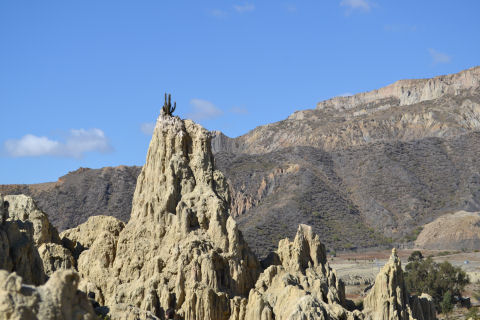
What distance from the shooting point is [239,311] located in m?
34.7

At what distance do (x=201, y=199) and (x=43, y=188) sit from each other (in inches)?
4701

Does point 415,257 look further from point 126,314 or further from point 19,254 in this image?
point 19,254

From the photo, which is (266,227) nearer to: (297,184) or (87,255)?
(297,184)

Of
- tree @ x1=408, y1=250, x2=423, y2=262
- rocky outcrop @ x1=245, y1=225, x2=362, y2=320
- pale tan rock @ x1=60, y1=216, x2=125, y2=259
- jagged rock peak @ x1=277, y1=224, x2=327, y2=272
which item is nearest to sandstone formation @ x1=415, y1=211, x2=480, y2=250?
tree @ x1=408, y1=250, x2=423, y2=262

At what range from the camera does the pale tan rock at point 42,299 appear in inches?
652

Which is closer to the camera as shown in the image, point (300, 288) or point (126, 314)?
point (126, 314)

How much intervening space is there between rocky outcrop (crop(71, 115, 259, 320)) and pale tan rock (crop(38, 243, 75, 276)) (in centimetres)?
99

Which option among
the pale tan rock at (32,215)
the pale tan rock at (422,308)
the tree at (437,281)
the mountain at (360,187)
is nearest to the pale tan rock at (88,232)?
the pale tan rock at (32,215)

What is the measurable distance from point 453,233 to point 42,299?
125725mm

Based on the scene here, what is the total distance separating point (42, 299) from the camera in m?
17.4

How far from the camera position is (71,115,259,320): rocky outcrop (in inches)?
1345

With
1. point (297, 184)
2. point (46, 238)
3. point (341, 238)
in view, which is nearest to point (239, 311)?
point (46, 238)

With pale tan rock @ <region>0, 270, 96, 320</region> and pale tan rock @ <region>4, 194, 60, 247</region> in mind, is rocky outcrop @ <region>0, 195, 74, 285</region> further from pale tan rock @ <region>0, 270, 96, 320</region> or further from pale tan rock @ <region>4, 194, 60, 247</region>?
pale tan rock @ <region>0, 270, 96, 320</region>

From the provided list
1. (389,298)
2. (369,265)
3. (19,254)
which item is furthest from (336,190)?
(19,254)
